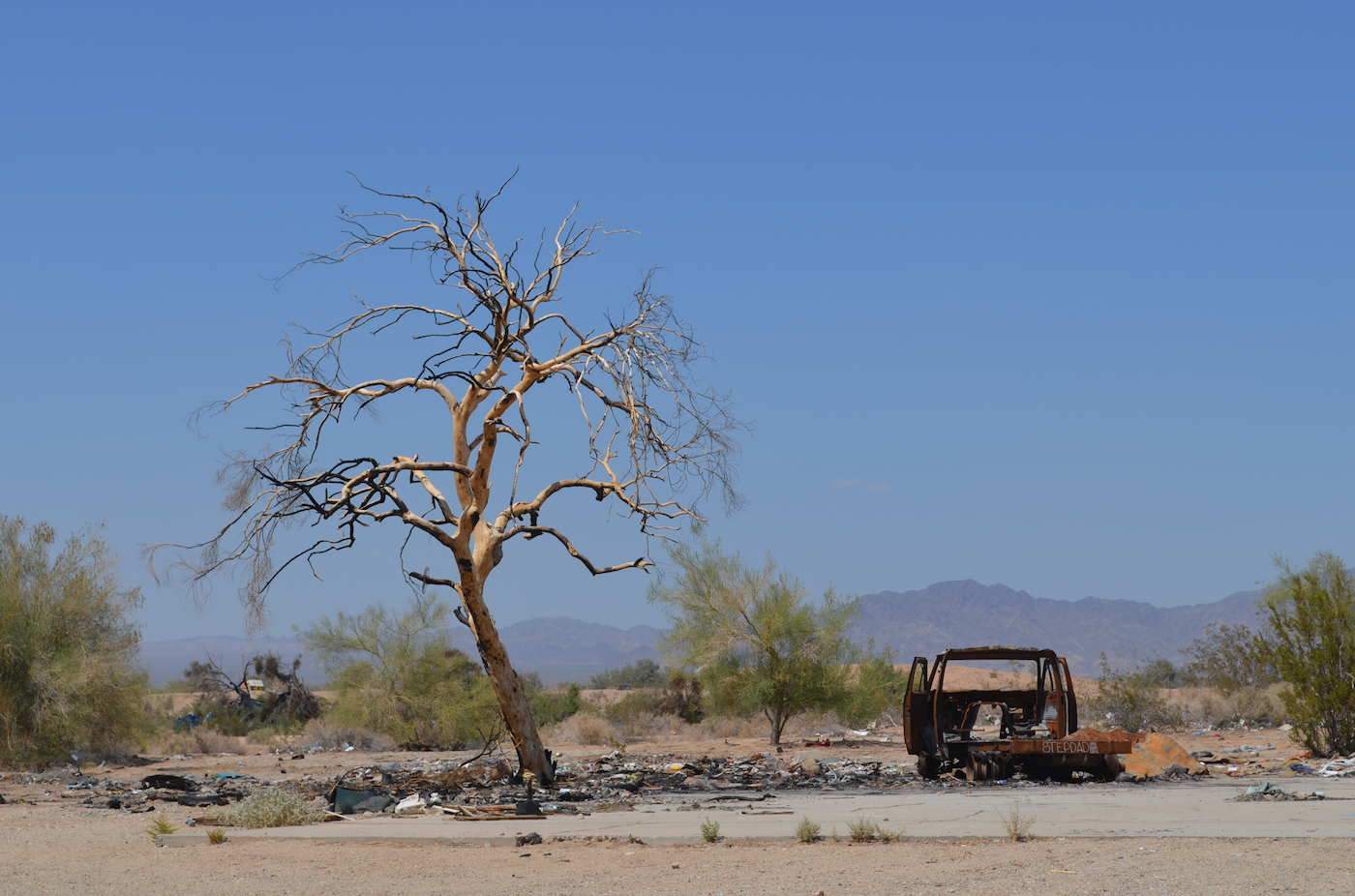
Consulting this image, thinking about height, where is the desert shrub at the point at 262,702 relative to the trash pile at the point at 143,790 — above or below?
above

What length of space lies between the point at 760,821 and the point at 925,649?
175m

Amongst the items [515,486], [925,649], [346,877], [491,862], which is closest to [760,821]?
[491,862]

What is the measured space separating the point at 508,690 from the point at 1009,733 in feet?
25.6

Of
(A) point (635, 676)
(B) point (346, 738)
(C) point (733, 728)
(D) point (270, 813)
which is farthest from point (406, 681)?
(A) point (635, 676)

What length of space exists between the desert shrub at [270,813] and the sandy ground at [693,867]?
1239 mm

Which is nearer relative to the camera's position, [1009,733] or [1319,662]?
[1009,733]

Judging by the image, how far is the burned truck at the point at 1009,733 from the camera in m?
17.2

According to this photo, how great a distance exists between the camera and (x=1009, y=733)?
18.8 meters

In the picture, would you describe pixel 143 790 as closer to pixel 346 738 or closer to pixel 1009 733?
pixel 346 738

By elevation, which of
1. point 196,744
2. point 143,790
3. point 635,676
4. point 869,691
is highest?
point 635,676

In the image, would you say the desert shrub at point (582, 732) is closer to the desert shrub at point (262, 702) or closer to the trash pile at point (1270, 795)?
the desert shrub at point (262, 702)

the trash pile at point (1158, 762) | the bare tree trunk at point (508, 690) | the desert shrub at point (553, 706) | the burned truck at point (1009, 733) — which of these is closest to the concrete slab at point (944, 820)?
the burned truck at point (1009, 733)

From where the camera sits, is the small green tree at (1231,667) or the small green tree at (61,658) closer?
the small green tree at (61,658)

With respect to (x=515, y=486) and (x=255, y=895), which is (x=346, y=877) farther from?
(x=515, y=486)
